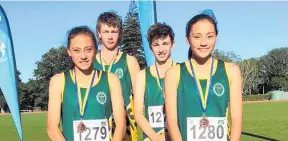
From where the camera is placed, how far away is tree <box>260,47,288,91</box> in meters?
96.9

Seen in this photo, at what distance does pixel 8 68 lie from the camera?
369 inches

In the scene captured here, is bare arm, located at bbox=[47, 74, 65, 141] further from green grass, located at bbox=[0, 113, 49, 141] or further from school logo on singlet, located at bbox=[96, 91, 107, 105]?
green grass, located at bbox=[0, 113, 49, 141]

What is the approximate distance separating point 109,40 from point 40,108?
74.1 metres

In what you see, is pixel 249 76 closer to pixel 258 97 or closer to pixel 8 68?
pixel 258 97

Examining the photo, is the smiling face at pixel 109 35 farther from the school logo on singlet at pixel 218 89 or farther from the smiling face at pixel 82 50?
the school logo on singlet at pixel 218 89

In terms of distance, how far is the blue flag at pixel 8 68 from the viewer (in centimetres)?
928

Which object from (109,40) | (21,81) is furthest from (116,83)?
(21,81)

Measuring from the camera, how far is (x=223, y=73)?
151 inches

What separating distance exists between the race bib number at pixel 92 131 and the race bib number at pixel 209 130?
796mm

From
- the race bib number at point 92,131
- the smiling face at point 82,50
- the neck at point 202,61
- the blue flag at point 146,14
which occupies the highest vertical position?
the blue flag at point 146,14

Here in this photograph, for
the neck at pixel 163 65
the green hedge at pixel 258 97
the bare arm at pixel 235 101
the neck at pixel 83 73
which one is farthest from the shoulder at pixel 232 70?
the green hedge at pixel 258 97

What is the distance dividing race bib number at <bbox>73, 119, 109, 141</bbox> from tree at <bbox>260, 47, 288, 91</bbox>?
92.8 metres

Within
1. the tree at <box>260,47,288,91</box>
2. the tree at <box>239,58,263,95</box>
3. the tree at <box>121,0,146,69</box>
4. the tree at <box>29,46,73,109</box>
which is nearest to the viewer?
the tree at <box>121,0,146,69</box>

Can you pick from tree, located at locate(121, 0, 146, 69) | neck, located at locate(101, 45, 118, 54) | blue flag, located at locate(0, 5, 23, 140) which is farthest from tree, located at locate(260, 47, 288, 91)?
neck, located at locate(101, 45, 118, 54)
